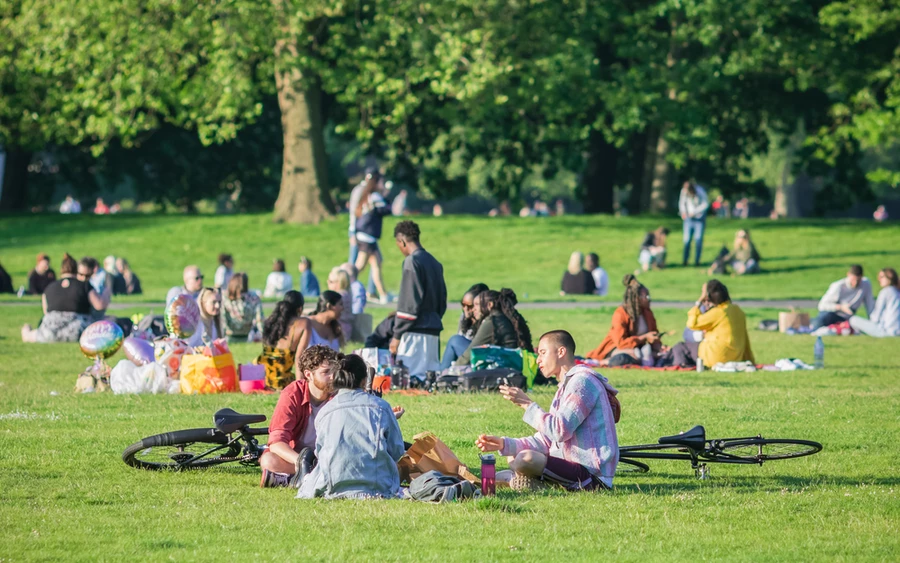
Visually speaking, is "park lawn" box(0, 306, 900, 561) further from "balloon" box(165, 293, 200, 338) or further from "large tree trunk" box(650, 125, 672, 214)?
"large tree trunk" box(650, 125, 672, 214)

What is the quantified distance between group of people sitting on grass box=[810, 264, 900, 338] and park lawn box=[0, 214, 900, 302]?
476cm

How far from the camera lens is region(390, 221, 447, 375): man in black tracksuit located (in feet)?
44.4

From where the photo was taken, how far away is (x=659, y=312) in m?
23.0

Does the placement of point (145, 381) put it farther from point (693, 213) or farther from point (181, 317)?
point (693, 213)

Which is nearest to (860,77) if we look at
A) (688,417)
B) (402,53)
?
(402,53)

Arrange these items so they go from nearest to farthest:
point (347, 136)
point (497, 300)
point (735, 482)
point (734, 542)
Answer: point (734, 542) < point (735, 482) < point (497, 300) < point (347, 136)

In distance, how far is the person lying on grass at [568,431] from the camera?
8.20 meters

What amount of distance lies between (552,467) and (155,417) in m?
4.70

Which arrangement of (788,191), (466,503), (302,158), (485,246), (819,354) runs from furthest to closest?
(788,191) → (302,158) → (485,246) → (819,354) → (466,503)

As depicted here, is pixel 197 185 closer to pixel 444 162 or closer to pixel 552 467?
pixel 444 162

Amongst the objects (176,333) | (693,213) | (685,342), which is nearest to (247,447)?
(176,333)

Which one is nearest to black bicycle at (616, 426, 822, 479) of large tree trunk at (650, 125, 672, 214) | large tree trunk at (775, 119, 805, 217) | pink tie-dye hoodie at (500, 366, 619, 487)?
pink tie-dye hoodie at (500, 366, 619, 487)

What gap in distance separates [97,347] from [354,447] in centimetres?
672

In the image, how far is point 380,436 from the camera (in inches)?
309
